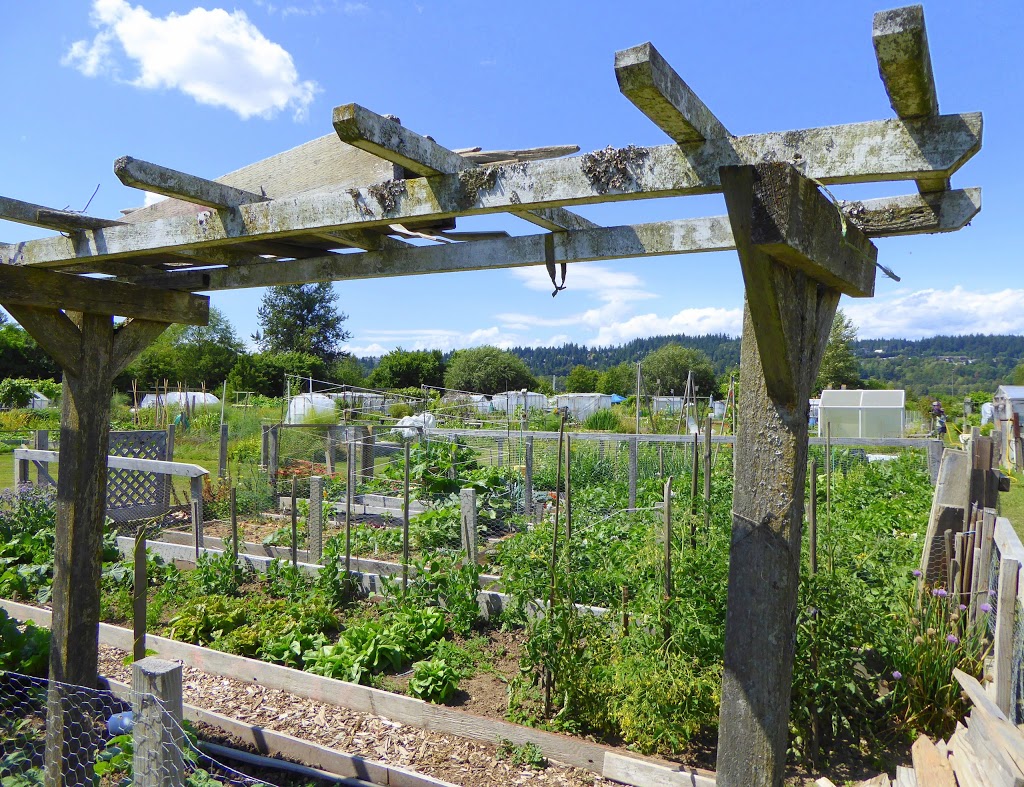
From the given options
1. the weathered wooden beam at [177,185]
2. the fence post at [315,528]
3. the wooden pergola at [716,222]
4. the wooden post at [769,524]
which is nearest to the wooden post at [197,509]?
the fence post at [315,528]

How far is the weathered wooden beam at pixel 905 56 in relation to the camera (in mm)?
1418

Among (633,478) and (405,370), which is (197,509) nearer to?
(633,478)

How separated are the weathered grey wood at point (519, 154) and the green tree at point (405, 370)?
44406mm

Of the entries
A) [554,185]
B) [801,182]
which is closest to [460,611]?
[554,185]

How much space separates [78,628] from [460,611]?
2.49 meters

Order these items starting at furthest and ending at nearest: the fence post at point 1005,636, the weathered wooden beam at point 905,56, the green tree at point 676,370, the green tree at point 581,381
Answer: the green tree at point 676,370 → the green tree at point 581,381 → the fence post at point 1005,636 → the weathered wooden beam at point 905,56

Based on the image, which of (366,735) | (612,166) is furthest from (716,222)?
(366,735)

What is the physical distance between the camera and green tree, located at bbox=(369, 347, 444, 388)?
153 feet

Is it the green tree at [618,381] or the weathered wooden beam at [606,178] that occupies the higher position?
the green tree at [618,381]

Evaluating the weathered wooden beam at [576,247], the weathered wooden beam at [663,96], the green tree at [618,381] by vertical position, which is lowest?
the weathered wooden beam at [576,247]

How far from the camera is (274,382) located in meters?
40.6

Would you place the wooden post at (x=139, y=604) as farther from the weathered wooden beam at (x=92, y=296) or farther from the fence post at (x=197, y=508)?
the fence post at (x=197, y=508)

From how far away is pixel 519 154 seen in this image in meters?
2.22

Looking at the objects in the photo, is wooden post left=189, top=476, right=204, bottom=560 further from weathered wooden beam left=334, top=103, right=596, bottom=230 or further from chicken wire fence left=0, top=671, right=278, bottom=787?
weathered wooden beam left=334, top=103, right=596, bottom=230
